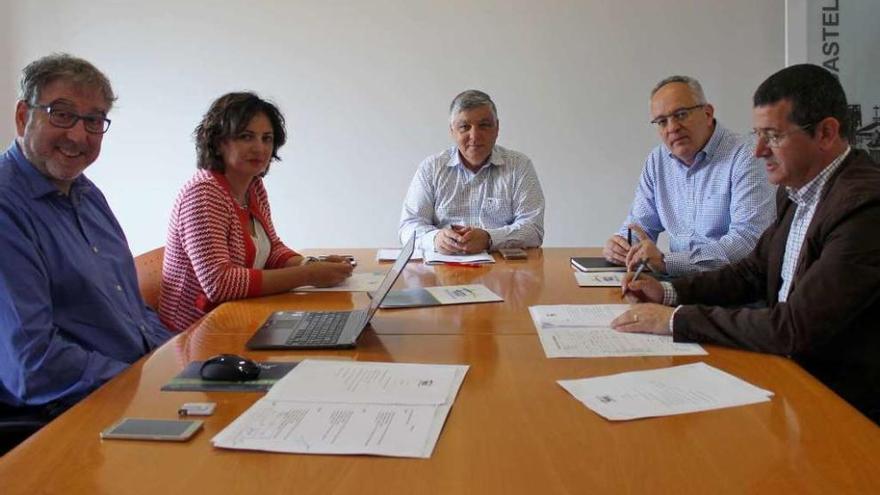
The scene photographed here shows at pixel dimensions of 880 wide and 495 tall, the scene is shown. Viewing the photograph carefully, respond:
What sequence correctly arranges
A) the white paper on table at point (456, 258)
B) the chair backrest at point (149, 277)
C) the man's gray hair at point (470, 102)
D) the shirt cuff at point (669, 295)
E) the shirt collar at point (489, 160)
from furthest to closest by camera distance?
the shirt collar at point (489, 160) → the man's gray hair at point (470, 102) → the white paper on table at point (456, 258) → the chair backrest at point (149, 277) → the shirt cuff at point (669, 295)

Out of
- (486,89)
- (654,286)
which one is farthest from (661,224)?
(486,89)

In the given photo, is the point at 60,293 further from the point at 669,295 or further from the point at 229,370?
the point at 669,295

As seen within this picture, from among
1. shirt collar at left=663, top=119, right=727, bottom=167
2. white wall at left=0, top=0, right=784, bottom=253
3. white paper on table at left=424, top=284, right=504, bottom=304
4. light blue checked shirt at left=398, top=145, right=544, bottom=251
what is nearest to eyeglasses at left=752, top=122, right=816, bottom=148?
white paper on table at left=424, top=284, right=504, bottom=304

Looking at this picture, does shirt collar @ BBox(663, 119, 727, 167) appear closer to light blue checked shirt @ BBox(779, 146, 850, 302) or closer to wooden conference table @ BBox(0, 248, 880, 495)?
light blue checked shirt @ BBox(779, 146, 850, 302)

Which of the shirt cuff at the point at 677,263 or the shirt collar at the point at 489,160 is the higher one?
the shirt collar at the point at 489,160

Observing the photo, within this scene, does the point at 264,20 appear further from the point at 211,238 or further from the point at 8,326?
the point at 8,326

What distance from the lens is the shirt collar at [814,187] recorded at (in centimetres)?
165

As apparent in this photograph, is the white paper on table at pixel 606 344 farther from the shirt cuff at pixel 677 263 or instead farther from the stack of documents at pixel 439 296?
the shirt cuff at pixel 677 263

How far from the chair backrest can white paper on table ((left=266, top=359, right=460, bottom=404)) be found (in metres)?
1.14

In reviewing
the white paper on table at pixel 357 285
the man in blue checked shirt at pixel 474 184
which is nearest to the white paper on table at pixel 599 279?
the white paper on table at pixel 357 285

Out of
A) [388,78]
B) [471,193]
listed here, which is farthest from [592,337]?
[388,78]

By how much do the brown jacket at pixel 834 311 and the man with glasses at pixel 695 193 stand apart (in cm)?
71

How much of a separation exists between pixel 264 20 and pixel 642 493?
12.2ft

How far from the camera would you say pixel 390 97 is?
4000 millimetres
